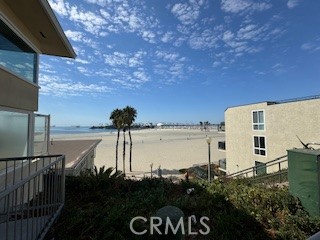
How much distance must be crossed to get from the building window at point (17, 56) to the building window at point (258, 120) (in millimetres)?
20964

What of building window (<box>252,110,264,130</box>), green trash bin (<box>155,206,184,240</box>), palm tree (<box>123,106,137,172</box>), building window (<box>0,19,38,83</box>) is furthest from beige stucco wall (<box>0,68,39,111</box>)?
palm tree (<box>123,106,137,172</box>)

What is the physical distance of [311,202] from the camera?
5086 millimetres

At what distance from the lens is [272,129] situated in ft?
72.7

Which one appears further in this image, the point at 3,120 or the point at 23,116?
the point at 23,116

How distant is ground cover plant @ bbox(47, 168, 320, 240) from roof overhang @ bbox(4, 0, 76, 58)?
4698mm

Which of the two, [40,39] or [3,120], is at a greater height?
[40,39]

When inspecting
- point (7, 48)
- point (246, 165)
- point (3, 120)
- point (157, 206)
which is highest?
point (7, 48)

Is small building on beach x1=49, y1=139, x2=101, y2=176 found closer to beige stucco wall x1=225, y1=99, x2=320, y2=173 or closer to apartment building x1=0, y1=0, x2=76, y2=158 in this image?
apartment building x1=0, y1=0, x2=76, y2=158

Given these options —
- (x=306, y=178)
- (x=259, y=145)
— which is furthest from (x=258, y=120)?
(x=306, y=178)

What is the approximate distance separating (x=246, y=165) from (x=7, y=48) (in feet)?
79.7

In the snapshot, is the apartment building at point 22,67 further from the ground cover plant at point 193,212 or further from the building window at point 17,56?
the ground cover plant at point 193,212

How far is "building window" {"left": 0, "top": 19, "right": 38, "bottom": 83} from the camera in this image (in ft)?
20.1

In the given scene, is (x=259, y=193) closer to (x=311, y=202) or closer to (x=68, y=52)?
(x=311, y=202)

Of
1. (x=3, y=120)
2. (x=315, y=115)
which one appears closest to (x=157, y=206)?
(x=3, y=120)
